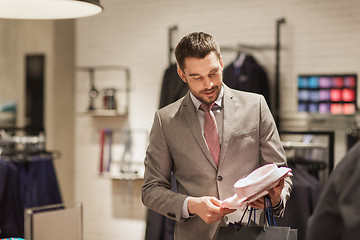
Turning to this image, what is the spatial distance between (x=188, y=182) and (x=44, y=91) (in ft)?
17.0

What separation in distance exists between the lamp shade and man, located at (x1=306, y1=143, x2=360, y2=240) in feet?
4.47

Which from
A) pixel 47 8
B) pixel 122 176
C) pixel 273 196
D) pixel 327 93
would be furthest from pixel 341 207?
pixel 122 176

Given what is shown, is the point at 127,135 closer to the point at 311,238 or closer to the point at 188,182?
the point at 188,182

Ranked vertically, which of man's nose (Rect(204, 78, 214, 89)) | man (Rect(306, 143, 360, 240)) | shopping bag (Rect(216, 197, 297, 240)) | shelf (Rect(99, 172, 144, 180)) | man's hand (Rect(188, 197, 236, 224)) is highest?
man's nose (Rect(204, 78, 214, 89))

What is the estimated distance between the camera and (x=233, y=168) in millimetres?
2287

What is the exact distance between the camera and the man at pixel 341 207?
1.21 meters

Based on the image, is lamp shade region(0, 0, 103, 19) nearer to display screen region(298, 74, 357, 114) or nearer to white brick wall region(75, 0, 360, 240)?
display screen region(298, 74, 357, 114)

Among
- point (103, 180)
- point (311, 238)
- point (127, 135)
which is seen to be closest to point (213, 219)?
point (311, 238)

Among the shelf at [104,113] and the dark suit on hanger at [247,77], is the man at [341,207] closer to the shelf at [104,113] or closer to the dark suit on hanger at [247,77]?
the dark suit on hanger at [247,77]

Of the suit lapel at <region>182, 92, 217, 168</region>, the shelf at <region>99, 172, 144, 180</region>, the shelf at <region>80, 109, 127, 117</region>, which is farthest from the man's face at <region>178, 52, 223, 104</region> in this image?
the shelf at <region>80, 109, 127, 117</region>

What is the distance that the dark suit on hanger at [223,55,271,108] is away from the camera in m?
4.56

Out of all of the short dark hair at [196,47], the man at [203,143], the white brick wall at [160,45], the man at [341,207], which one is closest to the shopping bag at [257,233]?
the man at [203,143]

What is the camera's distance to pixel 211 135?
7.65 feet

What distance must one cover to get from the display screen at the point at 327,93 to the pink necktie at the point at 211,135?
7.54 feet
